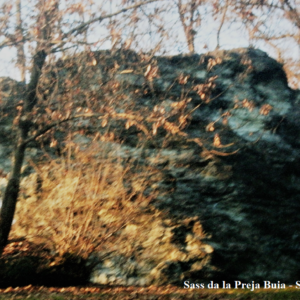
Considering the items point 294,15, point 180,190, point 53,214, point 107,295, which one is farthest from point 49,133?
point 294,15

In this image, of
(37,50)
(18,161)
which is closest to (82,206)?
(18,161)

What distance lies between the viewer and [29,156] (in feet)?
34.6

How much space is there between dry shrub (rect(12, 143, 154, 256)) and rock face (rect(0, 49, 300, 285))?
1.22ft

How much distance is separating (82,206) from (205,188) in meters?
3.51

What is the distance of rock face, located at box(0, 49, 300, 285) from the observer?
9094 millimetres

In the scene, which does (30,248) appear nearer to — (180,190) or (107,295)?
(107,295)

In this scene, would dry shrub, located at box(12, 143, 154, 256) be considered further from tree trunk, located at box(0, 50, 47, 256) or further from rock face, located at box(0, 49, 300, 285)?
tree trunk, located at box(0, 50, 47, 256)

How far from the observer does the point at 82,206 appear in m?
8.58

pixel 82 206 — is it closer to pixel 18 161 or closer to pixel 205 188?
pixel 18 161

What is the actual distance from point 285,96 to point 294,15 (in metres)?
3.88

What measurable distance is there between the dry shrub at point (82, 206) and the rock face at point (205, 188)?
1.22ft

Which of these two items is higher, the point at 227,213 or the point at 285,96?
the point at 285,96

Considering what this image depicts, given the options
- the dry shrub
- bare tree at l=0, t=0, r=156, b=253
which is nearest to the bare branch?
bare tree at l=0, t=0, r=156, b=253

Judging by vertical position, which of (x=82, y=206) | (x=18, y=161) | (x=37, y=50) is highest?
(x=37, y=50)
